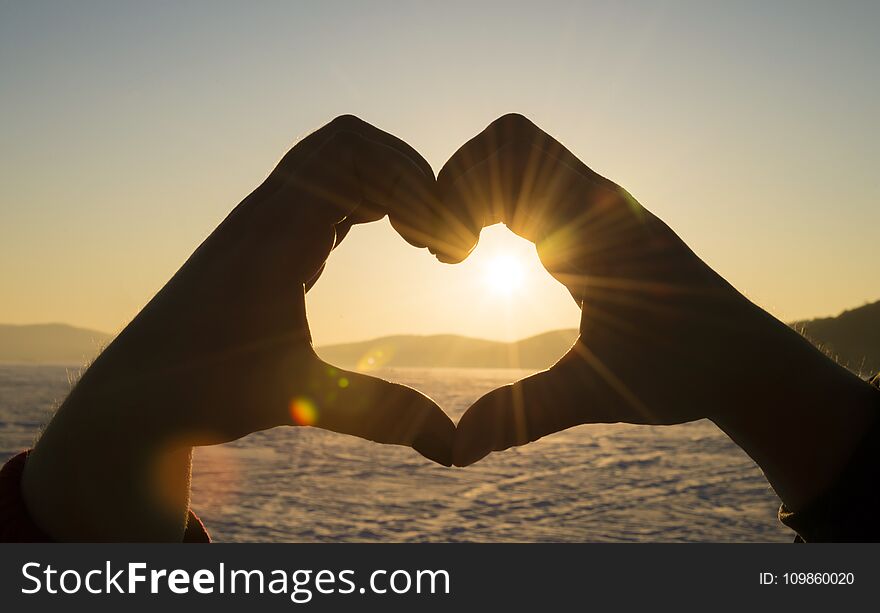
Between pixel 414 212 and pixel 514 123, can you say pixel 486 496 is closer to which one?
pixel 414 212

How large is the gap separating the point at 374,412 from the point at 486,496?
1160 centimetres

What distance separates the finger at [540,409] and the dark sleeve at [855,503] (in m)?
0.31

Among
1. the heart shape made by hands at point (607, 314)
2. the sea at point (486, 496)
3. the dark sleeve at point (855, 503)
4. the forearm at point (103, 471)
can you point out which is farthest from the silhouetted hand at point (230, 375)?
the sea at point (486, 496)

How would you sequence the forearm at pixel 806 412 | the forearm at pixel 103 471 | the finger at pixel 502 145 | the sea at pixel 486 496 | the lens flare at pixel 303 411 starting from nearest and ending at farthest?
the forearm at pixel 103 471 < the forearm at pixel 806 412 < the lens flare at pixel 303 411 < the finger at pixel 502 145 < the sea at pixel 486 496

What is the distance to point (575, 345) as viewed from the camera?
1203 mm

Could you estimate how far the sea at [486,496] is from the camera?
9.43 metres

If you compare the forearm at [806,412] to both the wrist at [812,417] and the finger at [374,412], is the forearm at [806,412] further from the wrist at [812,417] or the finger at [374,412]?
the finger at [374,412]

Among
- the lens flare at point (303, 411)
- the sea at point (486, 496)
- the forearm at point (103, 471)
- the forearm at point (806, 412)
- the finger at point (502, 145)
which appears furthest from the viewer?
the sea at point (486, 496)

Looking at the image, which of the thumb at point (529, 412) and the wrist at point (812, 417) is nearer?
the wrist at point (812, 417)

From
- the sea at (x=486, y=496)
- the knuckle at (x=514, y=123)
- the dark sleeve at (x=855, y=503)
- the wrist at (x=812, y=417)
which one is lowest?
the sea at (x=486, y=496)

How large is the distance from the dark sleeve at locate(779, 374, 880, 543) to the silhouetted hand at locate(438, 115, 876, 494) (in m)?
0.04

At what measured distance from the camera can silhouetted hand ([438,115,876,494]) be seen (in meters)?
1.03
